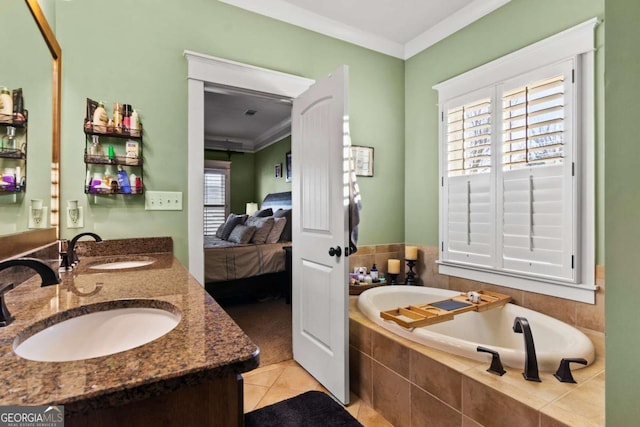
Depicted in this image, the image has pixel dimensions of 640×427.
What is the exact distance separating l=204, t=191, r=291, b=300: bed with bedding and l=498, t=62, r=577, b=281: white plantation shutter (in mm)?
2624

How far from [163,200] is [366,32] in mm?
2194

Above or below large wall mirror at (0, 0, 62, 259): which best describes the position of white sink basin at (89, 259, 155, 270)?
below

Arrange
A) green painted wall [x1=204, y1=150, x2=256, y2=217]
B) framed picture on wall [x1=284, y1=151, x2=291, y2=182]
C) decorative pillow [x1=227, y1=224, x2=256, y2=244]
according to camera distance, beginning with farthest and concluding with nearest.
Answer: green painted wall [x1=204, y1=150, x2=256, y2=217] < framed picture on wall [x1=284, y1=151, x2=291, y2=182] < decorative pillow [x1=227, y1=224, x2=256, y2=244]

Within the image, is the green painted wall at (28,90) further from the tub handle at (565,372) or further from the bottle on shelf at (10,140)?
the tub handle at (565,372)

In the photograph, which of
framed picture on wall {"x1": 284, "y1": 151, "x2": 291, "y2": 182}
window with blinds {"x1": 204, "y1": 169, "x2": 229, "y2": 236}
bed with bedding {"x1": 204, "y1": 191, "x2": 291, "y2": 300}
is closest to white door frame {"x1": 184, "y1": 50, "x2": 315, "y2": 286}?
bed with bedding {"x1": 204, "y1": 191, "x2": 291, "y2": 300}

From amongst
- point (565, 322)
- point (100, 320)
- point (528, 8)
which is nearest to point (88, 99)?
point (100, 320)

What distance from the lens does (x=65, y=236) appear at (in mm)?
1778

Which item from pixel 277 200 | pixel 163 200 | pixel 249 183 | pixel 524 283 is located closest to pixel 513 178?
pixel 524 283

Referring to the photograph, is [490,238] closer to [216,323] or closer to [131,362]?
[216,323]

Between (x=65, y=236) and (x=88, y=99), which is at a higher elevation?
(x=88, y=99)

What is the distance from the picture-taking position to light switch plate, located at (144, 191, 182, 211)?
6.53 ft

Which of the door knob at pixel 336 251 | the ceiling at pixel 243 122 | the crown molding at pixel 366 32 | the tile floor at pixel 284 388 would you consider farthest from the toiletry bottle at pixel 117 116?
the ceiling at pixel 243 122

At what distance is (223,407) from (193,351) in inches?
4.4

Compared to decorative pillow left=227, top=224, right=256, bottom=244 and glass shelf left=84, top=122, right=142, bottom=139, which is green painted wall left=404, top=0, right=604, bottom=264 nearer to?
decorative pillow left=227, top=224, right=256, bottom=244
